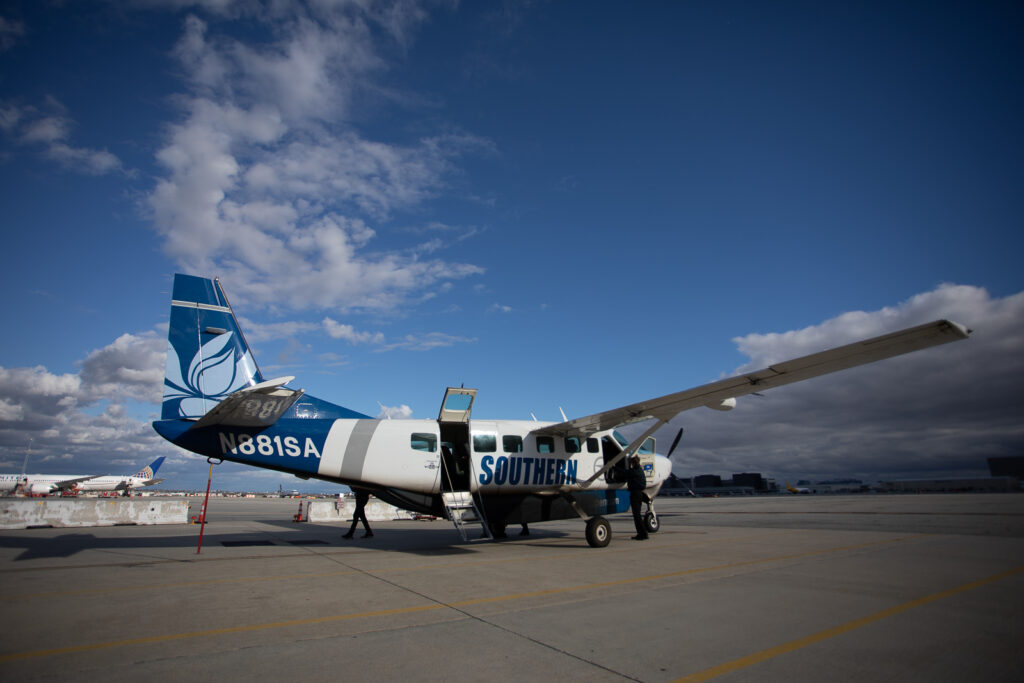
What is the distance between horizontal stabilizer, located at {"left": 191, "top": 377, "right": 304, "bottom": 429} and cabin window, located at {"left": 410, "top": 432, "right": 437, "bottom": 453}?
2.91m

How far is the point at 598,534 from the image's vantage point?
11430 mm

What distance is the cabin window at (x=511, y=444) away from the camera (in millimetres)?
12164

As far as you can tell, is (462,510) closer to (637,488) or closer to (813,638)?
(637,488)

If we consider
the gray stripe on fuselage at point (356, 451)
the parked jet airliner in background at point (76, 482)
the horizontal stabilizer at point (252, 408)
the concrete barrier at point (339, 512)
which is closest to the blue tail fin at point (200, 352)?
the horizontal stabilizer at point (252, 408)

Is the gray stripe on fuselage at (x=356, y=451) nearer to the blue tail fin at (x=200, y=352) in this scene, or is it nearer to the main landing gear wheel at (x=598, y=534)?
the blue tail fin at (x=200, y=352)

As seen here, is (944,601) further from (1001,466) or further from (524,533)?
(1001,466)

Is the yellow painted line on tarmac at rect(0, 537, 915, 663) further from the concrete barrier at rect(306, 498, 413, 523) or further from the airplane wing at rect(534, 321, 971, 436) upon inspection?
the concrete barrier at rect(306, 498, 413, 523)

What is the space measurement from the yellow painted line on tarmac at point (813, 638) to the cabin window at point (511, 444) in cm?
808

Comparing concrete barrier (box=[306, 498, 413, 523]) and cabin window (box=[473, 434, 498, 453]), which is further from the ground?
cabin window (box=[473, 434, 498, 453])

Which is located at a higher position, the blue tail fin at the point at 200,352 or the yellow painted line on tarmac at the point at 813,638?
the blue tail fin at the point at 200,352

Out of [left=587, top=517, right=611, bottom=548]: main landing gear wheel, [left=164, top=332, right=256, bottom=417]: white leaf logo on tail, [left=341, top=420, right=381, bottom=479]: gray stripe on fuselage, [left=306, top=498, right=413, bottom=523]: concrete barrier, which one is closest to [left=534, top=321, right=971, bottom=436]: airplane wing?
[left=587, top=517, right=611, bottom=548]: main landing gear wheel

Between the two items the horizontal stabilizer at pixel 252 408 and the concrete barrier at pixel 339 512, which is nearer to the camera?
the horizontal stabilizer at pixel 252 408

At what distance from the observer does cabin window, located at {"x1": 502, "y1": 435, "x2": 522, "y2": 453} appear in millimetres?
12164

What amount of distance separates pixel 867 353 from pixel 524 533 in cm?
1071
